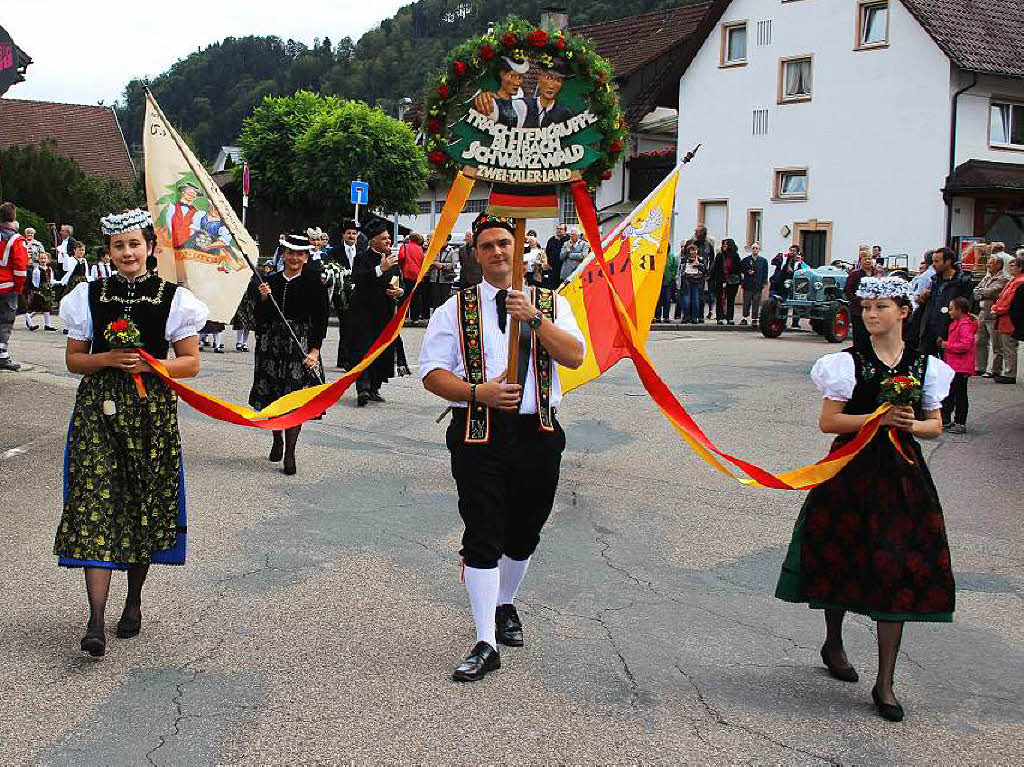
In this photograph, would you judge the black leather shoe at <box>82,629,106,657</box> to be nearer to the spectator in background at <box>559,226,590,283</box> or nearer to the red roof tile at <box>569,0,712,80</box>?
the spectator in background at <box>559,226,590,283</box>

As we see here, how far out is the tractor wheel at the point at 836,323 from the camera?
22953mm

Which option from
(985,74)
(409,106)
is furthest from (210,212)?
(409,106)

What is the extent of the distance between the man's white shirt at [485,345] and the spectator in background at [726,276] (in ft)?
72.2

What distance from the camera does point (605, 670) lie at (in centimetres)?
542

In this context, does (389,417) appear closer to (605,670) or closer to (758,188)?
(605,670)

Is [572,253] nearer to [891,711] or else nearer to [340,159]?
[891,711]

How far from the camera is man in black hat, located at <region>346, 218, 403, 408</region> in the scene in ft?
45.7

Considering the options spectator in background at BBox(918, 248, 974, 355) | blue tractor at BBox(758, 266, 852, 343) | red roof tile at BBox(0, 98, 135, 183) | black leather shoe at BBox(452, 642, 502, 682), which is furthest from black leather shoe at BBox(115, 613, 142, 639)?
red roof tile at BBox(0, 98, 135, 183)

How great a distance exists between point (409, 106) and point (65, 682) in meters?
53.5

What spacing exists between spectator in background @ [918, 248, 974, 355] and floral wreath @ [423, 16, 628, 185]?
938cm

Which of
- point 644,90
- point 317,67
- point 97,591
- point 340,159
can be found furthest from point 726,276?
point 317,67

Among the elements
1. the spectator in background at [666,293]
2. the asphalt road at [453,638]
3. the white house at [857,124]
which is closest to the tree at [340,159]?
the white house at [857,124]

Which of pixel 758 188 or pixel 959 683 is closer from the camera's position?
pixel 959 683

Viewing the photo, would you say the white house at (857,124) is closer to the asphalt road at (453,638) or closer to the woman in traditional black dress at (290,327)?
the asphalt road at (453,638)
